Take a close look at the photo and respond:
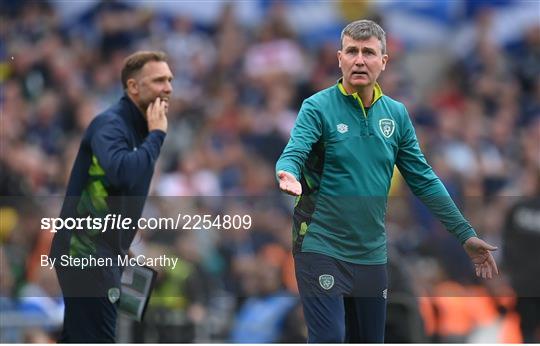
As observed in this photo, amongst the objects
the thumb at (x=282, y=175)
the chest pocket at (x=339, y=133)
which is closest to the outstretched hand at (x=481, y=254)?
the chest pocket at (x=339, y=133)

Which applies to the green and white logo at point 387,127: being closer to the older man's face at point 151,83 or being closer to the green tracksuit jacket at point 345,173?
the green tracksuit jacket at point 345,173

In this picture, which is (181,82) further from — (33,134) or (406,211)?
(406,211)

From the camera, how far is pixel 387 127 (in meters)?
6.81

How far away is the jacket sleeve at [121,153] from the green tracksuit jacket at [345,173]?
1.02 m

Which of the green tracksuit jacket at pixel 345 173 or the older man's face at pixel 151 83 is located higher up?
the older man's face at pixel 151 83

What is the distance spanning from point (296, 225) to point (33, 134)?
22.9 feet

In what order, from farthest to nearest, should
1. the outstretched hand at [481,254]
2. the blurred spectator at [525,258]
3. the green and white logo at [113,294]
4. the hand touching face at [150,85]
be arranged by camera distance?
the blurred spectator at [525,258] → the hand touching face at [150,85] → the green and white logo at [113,294] → the outstretched hand at [481,254]

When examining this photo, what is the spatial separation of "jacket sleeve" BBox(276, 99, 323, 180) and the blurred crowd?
2081 millimetres

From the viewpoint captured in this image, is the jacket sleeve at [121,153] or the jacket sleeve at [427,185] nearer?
the jacket sleeve at [427,185]

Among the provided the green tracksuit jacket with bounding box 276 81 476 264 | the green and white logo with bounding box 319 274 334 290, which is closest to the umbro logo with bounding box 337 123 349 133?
the green tracksuit jacket with bounding box 276 81 476 264

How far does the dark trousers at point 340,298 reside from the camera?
660 centimetres

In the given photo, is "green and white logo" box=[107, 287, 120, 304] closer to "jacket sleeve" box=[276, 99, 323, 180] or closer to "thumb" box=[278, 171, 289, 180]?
"jacket sleeve" box=[276, 99, 323, 180]

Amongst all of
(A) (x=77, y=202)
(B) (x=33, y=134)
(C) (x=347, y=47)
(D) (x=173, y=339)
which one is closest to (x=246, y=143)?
(B) (x=33, y=134)

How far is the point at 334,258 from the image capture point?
22.0 ft
